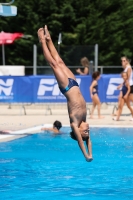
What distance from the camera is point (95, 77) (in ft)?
54.5

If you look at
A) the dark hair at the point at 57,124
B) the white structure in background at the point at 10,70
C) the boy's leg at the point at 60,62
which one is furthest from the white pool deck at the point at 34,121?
the boy's leg at the point at 60,62

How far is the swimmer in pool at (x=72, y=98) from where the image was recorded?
8.15 m

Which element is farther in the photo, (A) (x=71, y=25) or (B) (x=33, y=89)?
(A) (x=71, y=25)

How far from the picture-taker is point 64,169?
9.43 meters

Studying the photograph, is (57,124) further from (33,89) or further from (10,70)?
(10,70)

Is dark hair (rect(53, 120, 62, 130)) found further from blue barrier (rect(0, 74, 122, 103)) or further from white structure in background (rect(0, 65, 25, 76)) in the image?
white structure in background (rect(0, 65, 25, 76))

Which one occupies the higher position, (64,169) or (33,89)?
(64,169)

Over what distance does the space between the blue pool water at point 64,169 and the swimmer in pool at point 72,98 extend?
1.97 ft

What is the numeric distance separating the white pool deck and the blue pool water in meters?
0.49

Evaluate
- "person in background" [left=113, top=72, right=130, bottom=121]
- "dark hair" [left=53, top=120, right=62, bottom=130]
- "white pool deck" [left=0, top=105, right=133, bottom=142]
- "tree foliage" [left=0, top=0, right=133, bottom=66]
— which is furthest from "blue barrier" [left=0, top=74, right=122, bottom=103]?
"tree foliage" [left=0, top=0, right=133, bottom=66]

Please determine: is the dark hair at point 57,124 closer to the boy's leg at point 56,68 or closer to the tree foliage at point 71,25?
the boy's leg at point 56,68

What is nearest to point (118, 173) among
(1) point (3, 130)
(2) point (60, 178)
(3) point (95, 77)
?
(2) point (60, 178)

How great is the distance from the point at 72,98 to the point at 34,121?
736 centimetres

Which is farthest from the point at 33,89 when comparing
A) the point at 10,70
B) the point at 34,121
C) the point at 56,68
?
the point at 56,68
